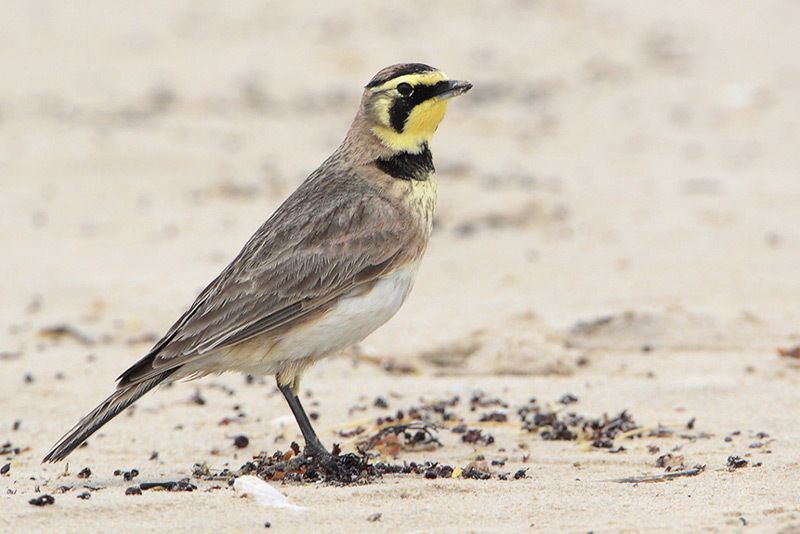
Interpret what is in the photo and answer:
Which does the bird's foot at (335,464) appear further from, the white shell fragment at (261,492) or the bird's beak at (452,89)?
the bird's beak at (452,89)

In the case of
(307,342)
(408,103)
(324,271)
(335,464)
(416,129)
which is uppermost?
(408,103)

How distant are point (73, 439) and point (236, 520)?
0.93m

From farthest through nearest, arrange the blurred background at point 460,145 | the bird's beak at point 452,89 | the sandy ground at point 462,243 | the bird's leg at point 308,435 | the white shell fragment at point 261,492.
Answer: the blurred background at point 460,145 → the bird's beak at point 452,89 → the bird's leg at point 308,435 → the sandy ground at point 462,243 → the white shell fragment at point 261,492

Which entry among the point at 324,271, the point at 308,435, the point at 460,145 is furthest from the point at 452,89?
the point at 460,145

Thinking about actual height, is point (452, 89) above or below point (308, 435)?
above

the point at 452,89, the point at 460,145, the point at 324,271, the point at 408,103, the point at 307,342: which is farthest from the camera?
the point at 460,145

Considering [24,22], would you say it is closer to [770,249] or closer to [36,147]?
[36,147]

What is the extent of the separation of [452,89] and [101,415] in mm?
2055

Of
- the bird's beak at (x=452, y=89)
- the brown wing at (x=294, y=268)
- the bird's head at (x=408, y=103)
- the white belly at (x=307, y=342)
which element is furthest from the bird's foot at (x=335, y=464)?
the bird's beak at (x=452, y=89)

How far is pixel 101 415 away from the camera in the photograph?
5121 millimetres

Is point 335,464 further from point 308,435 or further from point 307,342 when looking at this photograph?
point 307,342

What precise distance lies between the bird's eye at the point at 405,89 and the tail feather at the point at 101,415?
1626 millimetres

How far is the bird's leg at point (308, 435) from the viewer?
5.22 m

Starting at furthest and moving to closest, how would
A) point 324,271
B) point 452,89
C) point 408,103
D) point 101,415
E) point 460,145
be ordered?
point 460,145
point 408,103
point 452,89
point 324,271
point 101,415
